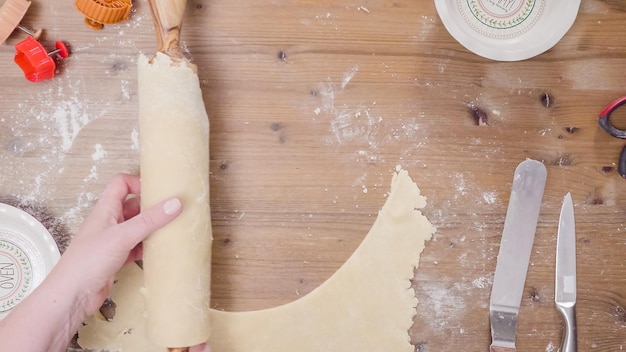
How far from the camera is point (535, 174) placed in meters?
1.18

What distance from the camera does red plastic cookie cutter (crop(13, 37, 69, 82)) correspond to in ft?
3.60

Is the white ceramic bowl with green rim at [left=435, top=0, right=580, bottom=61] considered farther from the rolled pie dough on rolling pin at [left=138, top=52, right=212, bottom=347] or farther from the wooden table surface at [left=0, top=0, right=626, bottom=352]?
the rolled pie dough on rolling pin at [left=138, top=52, right=212, bottom=347]

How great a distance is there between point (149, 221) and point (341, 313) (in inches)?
16.7

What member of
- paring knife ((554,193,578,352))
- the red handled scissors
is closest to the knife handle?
paring knife ((554,193,578,352))

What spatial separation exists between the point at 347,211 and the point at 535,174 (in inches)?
15.1

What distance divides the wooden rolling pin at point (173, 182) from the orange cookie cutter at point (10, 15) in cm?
30

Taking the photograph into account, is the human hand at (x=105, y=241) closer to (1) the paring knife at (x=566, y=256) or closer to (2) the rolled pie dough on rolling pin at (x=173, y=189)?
(2) the rolled pie dough on rolling pin at (x=173, y=189)

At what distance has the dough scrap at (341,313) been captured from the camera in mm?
1145

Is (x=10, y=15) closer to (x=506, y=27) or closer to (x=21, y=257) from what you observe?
(x=21, y=257)

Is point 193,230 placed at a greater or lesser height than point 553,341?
greater

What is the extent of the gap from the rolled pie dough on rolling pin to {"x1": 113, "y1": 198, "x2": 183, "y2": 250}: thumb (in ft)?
0.07

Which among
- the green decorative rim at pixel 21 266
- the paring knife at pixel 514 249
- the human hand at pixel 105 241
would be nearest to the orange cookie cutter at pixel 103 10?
the human hand at pixel 105 241

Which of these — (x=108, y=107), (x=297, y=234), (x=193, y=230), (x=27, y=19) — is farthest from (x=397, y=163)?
(x=27, y=19)

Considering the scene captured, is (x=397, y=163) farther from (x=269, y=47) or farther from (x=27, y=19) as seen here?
(x=27, y=19)
